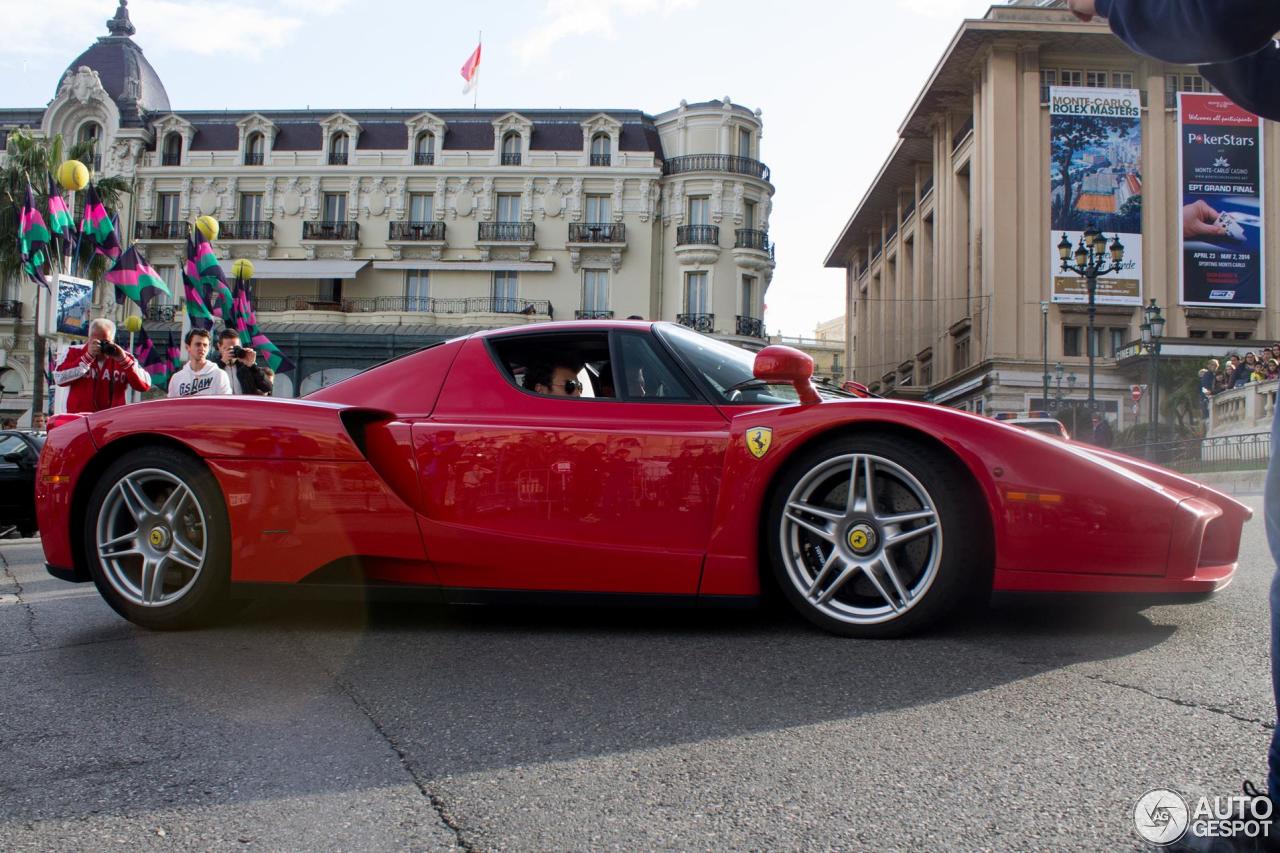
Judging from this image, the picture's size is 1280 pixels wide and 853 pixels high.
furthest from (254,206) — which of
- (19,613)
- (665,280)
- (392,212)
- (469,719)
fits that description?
(469,719)

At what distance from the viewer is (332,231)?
3894cm

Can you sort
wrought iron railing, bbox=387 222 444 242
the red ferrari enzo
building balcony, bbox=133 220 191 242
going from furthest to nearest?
building balcony, bbox=133 220 191 242 < wrought iron railing, bbox=387 222 444 242 < the red ferrari enzo

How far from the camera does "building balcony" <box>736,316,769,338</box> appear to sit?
1532 inches

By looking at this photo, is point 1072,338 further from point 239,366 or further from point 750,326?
point 239,366

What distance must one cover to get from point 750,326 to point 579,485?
120 feet

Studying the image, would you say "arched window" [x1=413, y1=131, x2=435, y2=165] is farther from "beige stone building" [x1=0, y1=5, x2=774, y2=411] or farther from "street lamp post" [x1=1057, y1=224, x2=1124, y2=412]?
"street lamp post" [x1=1057, y1=224, x2=1124, y2=412]

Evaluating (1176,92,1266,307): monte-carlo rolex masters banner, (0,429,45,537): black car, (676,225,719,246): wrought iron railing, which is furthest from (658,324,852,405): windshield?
(1176,92,1266,307): monte-carlo rolex masters banner

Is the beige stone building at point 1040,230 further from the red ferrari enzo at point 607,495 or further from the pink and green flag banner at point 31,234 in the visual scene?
the red ferrari enzo at point 607,495

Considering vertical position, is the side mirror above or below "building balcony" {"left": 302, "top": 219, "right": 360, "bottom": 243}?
below

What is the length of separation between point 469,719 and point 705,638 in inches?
41.3

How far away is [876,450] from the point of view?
3.10 metres

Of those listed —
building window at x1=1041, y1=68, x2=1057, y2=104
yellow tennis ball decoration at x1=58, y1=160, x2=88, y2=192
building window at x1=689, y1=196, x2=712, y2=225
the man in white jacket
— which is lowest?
the man in white jacket

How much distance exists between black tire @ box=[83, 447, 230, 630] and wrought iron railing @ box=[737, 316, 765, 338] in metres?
35.8

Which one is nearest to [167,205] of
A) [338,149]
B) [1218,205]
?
[338,149]
